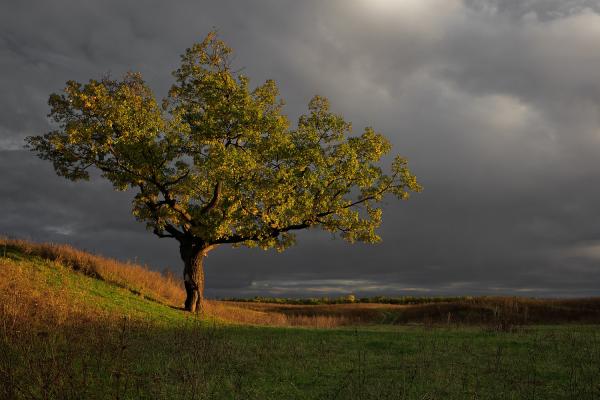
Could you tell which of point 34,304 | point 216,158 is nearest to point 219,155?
point 216,158

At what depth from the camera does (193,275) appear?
3466 centimetres

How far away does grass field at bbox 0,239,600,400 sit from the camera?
9.87 meters

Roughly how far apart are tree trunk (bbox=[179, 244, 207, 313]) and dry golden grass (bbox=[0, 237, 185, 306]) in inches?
86.3

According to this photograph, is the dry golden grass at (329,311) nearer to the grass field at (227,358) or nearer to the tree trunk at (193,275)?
the tree trunk at (193,275)

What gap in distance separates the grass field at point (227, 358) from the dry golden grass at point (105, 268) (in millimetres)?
2404

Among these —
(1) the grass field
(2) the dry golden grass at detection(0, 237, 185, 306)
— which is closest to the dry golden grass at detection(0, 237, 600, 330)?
(2) the dry golden grass at detection(0, 237, 185, 306)

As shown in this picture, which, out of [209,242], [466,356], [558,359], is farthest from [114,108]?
[558,359]

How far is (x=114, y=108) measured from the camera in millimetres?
30922

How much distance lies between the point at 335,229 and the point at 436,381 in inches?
896

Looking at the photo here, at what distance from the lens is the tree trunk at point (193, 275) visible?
113 feet

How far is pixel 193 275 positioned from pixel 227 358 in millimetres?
21845

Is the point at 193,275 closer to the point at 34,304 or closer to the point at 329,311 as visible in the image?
the point at 34,304

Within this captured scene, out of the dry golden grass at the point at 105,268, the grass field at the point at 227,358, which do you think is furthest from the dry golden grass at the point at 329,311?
the grass field at the point at 227,358

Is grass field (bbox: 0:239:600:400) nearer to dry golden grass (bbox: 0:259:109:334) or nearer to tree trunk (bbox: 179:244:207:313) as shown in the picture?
dry golden grass (bbox: 0:259:109:334)
